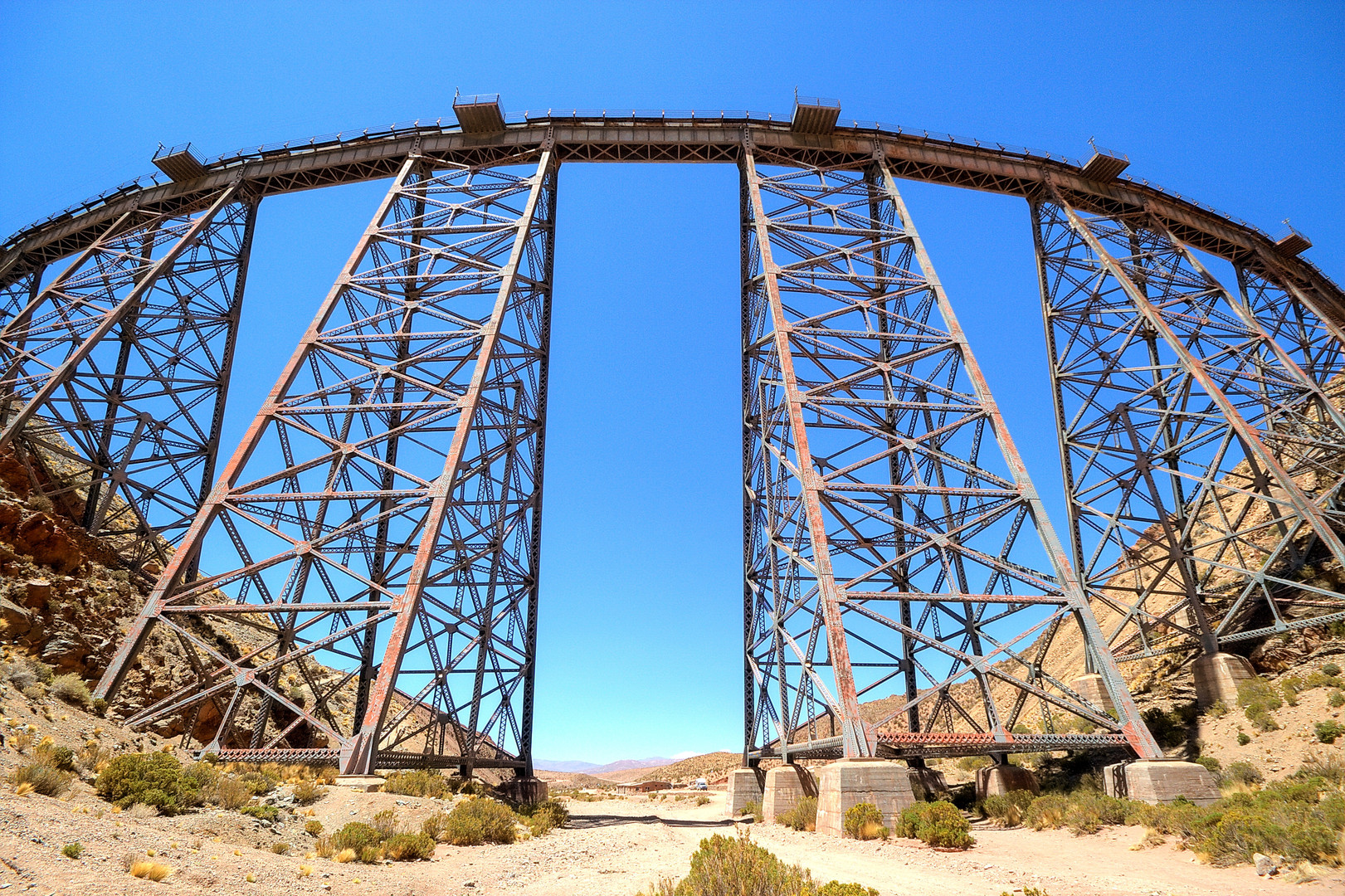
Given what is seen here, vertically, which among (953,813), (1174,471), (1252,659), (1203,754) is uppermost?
(1174,471)

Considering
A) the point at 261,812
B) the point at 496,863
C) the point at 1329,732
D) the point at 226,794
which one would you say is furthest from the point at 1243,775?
the point at 226,794

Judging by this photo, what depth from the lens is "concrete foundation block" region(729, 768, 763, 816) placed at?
1736cm

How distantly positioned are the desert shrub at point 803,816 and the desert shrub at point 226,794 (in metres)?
7.74

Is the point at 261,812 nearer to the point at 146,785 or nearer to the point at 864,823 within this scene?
the point at 146,785

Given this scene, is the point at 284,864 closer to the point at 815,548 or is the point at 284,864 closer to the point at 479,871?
→ the point at 479,871

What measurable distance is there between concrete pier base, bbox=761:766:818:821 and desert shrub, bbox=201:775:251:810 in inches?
335

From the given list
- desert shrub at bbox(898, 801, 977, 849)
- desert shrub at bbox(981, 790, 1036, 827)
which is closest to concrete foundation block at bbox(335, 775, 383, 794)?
desert shrub at bbox(898, 801, 977, 849)

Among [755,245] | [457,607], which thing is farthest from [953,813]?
[755,245]

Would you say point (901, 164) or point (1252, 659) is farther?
point (901, 164)

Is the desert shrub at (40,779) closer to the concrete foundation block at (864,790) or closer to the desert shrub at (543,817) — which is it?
the desert shrub at (543,817)

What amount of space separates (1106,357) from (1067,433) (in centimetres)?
256

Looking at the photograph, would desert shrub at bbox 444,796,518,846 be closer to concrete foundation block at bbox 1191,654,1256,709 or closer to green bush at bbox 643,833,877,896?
green bush at bbox 643,833,877,896

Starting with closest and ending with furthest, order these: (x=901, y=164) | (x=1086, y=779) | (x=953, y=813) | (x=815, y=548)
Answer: (x=953, y=813) < (x=815, y=548) < (x=1086, y=779) < (x=901, y=164)

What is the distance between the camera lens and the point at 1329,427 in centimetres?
2034
